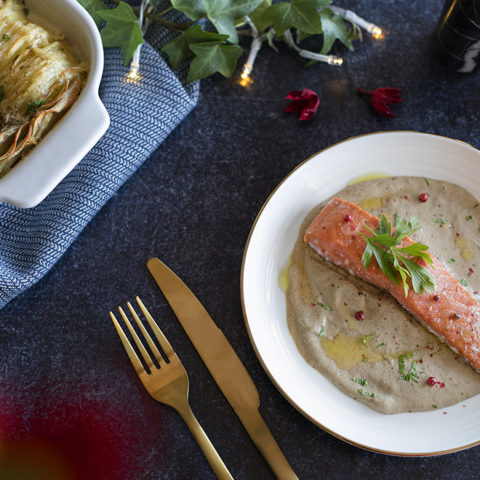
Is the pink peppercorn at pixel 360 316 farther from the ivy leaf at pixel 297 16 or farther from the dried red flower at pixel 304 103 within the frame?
the ivy leaf at pixel 297 16

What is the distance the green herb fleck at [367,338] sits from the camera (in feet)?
4.99

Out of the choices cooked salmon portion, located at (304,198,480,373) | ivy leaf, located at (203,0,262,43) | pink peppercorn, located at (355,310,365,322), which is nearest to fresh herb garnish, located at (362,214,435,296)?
cooked salmon portion, located at (304,198,480,373)

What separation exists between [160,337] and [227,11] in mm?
1051

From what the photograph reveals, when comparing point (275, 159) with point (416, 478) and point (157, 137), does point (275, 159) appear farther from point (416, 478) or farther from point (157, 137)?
point (416, 478)

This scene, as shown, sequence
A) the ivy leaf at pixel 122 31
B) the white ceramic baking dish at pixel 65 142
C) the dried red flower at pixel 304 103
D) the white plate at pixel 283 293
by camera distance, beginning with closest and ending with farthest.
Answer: the white ceramic baking dish at pixel 65 142 → the white plate at pixel 283 293 → the ivy leaf at pixel 122 31 → the dried red flower at pixel 304 103

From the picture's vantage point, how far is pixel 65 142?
1315mm

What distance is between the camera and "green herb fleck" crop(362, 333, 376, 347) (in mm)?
1521

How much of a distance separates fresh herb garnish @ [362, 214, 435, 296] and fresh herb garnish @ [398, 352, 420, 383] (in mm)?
205

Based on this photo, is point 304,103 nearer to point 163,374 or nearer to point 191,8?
point 191,8

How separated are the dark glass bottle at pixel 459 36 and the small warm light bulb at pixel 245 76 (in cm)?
64

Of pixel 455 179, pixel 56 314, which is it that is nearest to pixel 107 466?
pixel 56 314

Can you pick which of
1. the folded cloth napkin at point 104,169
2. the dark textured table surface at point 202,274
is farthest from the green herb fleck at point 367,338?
the folded cloth napkin at point 104,169

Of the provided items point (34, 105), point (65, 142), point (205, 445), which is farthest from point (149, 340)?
point (34, 105)

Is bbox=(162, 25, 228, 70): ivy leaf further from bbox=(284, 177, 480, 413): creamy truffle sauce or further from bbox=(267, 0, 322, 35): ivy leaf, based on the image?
bbox=(284, 177, 480, 413): creamy truffle sauce
